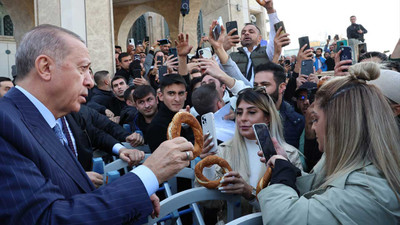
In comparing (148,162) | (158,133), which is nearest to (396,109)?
(148,162)

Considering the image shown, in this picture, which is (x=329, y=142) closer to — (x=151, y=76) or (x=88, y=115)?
(x=88, y=115)

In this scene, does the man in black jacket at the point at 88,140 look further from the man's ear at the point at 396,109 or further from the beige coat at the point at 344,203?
the man's ear at the point at 396,109

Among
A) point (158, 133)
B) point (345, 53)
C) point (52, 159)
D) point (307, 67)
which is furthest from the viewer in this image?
point (307, 67)

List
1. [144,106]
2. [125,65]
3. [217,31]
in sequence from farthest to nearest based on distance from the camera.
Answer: [125,65] < [144,106] < [217,31]

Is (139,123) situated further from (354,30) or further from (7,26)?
(7,26)

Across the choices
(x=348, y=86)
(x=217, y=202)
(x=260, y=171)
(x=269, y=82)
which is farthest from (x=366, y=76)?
(x=269, y=82)

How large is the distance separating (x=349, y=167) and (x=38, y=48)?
5.21 feet

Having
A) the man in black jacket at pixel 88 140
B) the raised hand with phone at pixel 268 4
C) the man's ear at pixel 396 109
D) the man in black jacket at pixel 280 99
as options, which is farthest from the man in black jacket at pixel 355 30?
the man's ear at pixel 396 109

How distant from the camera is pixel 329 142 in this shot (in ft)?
5.75

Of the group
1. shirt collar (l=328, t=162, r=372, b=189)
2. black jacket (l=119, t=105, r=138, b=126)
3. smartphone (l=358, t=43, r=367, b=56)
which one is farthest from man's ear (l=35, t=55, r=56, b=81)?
smartphone (l=358, t=43, r=367, b=56)

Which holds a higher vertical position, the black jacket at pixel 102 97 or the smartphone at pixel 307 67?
the smartphone at pixel 307 67

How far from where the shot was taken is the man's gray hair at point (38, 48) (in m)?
1.53

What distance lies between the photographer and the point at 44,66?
153cm

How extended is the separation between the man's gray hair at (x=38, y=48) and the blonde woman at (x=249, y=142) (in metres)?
1.41
